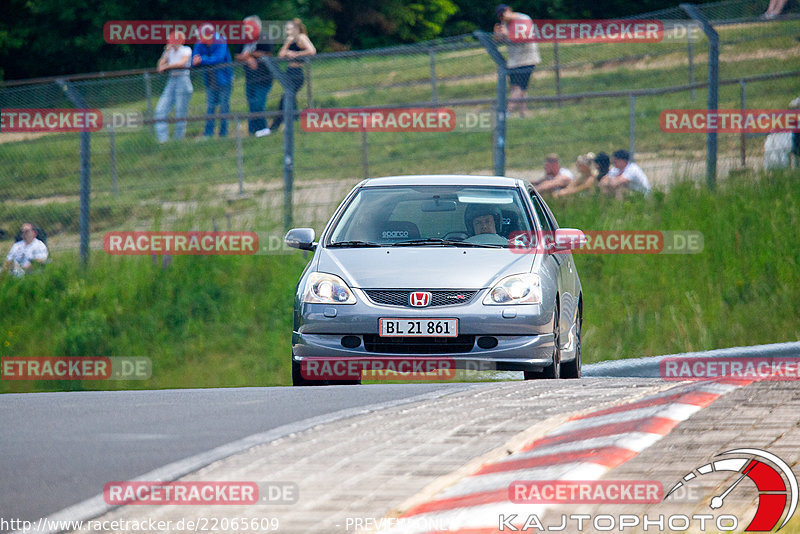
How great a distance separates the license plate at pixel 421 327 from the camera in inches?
372

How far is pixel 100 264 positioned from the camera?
1730cm

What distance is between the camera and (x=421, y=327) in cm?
945

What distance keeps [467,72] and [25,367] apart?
8699 millimetres

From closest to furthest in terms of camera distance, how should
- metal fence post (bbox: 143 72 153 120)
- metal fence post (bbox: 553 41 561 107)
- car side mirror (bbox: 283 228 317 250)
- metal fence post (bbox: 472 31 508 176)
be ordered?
car side mirror (bbox: 283 228 317 250) < metal fence post (bbox: 472 31 508 176) < metal fence post (bbox: 143 72 153 120) < metal fence post (bbox: 553 41 561 107)

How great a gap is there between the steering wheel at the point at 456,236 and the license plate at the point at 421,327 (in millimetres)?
1126

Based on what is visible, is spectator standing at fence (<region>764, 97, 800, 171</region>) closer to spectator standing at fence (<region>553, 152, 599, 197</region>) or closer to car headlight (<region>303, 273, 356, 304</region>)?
spectator standing at fence (<region>553, 152, 599, 197</region>)

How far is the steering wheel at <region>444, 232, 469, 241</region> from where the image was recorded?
34.2ft

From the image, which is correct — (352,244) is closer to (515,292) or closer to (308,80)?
(515,292)

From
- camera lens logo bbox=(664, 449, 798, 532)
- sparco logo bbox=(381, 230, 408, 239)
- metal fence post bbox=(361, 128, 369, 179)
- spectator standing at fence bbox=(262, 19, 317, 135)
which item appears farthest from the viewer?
metal fence post bbox=(361, 128, 369, 179)

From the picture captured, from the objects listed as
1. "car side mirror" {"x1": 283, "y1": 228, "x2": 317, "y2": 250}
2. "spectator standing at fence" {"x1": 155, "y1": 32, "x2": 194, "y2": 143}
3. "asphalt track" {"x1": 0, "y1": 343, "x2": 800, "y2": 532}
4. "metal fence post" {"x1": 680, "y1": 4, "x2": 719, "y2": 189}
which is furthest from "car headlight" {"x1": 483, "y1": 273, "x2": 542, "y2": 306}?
"spectator standing at fence" {"x1": 155, "y1": 32, "x2": 194, "y2": 143}

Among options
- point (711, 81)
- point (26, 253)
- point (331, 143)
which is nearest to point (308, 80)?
point (331, 143)

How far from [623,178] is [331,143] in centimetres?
525

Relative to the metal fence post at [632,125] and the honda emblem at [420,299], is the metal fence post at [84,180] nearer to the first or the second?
the metal fence post at [632,125]

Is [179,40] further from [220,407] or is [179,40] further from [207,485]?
[207,485]
